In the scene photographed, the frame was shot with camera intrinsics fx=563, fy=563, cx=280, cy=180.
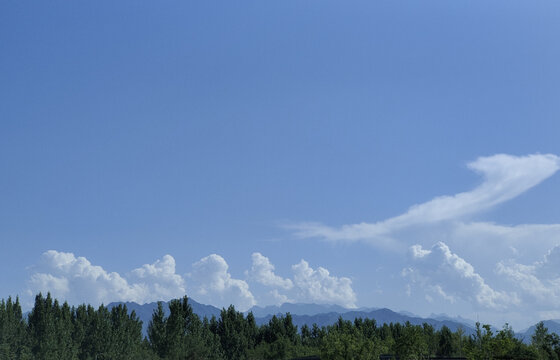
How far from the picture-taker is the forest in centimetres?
8950

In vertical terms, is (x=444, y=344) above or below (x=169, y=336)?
below

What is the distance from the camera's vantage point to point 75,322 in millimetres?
102312

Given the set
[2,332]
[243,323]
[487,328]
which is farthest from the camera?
[243,323]

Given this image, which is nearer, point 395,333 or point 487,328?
point 487,328

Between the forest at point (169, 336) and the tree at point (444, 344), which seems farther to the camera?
the tree at point (444, 344)

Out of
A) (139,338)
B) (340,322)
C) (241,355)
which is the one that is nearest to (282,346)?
(241,355)

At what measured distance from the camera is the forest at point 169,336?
8950cm

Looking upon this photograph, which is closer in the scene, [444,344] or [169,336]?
[169,336]

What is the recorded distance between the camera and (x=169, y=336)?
89375mm

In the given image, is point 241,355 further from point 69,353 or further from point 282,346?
point 69,353

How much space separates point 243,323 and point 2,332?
144 feet

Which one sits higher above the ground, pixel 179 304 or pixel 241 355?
pixel 179 304

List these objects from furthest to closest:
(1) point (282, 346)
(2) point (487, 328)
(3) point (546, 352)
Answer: (1) point (282, 346) < (3) point (546, 352) < (2) point (487, 328)

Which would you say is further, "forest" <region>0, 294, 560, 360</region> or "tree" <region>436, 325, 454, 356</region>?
"tree" <region>436, 325, 454, 356</region>
